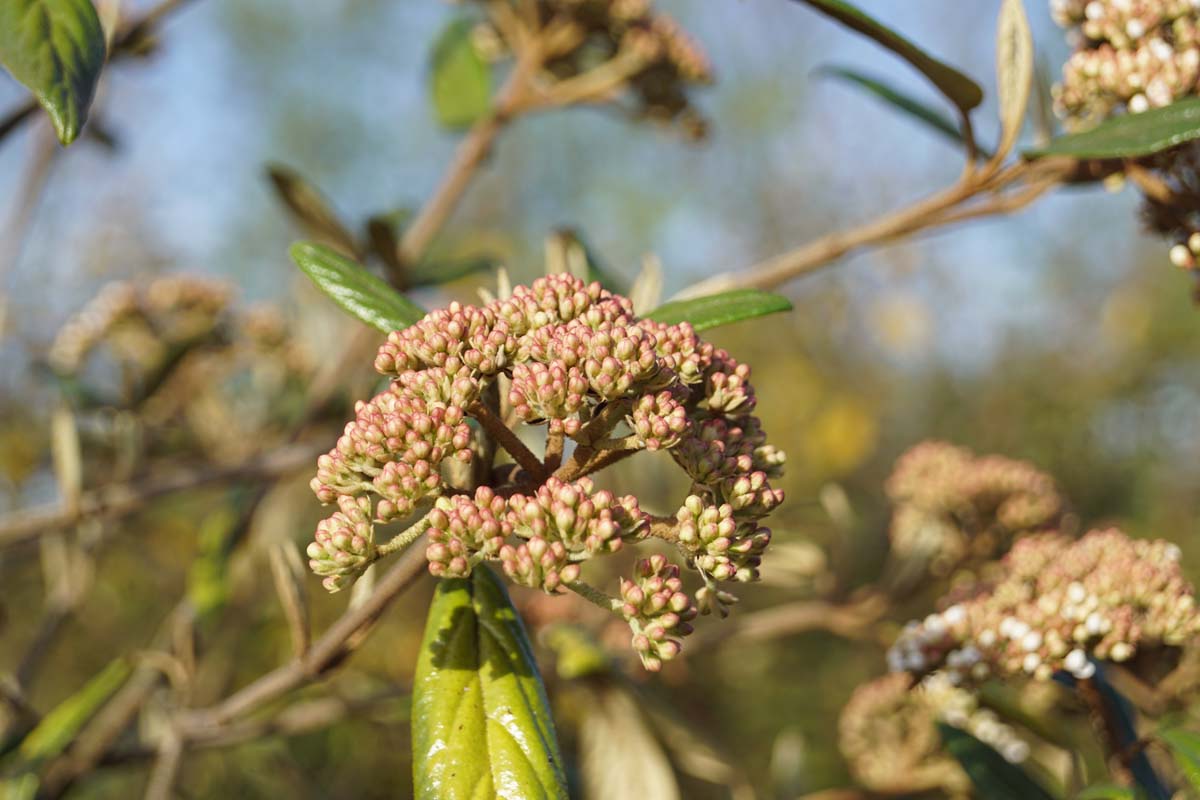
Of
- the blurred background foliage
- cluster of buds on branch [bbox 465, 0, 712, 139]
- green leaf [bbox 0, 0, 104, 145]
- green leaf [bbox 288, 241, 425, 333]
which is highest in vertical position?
green leaf [bbox 0, 0, 104, 145]

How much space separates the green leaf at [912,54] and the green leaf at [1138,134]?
0.38ft

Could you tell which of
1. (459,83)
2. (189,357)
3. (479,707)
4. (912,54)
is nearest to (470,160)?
(459,83)

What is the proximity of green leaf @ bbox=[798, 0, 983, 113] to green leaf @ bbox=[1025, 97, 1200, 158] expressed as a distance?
0.12 metres

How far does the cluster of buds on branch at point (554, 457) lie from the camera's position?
642mm

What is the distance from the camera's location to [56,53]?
66 centimetres

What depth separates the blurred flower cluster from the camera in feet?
5.93

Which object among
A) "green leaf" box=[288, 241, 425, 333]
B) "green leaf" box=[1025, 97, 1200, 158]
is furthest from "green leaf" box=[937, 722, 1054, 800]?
"green leaf" box=[288, 241, 425, 333]

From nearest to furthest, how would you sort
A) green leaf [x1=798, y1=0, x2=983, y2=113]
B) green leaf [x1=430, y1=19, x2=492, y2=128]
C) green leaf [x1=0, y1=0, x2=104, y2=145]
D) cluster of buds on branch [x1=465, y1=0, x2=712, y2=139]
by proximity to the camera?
1. green leaf [x1=0, y1=0, x2=104, y2=145]
2. green leaf [x1=798, y1=0, x2=983, y2=113]
3. cluster of buds on branch [x1=465, y1=0, x2=712, y2=139]
4. green leaf [x1=430, y1=19, x2=492, y2=128]

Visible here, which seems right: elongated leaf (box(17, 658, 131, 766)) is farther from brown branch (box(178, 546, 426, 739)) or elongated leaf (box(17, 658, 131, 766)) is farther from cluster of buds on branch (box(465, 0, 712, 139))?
cluster of buds on branch (box(465, 0, 712, 139))

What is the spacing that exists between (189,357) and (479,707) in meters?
1.24

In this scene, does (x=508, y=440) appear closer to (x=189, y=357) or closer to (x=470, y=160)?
(x=470, y=160)

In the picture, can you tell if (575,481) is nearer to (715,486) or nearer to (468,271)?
(715,486)

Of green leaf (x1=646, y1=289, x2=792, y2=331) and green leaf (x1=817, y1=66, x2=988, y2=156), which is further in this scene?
green leaf (x1=817, y1=66, x2=988, y2=156)

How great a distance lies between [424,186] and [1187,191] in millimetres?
8084
